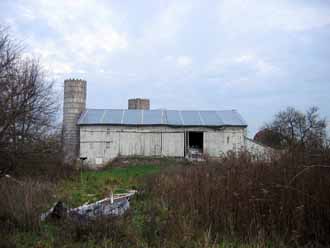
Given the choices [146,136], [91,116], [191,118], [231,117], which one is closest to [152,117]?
[146,136]

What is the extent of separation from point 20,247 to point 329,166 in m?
5.22

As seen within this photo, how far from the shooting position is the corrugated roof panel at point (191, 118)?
110 ft

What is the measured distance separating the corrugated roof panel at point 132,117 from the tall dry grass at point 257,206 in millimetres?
25744

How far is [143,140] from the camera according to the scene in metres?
32.9

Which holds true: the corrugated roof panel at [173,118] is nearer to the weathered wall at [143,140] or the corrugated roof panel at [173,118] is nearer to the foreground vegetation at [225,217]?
the weathered wall at [143,140]

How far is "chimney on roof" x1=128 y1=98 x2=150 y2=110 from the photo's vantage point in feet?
135

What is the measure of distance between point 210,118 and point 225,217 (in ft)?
91.8

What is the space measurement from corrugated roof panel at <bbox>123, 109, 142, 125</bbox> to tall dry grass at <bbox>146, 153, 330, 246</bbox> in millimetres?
25744

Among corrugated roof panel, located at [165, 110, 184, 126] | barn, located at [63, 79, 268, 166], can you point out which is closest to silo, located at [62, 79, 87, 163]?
barn, located at [63, 79, 268, 166]

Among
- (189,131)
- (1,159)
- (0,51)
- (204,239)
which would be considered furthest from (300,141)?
(189,131)

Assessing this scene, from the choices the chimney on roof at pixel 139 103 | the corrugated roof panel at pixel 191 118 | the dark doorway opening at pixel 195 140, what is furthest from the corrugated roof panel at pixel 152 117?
the chimney on roof at pixel 139 103

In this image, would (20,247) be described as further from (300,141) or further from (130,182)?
(130,182)

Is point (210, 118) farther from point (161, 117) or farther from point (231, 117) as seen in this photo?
point (161, 117)

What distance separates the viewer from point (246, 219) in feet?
22.1
